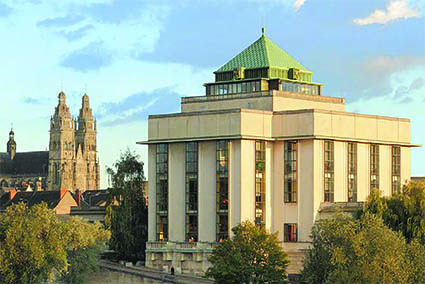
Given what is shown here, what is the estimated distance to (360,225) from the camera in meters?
95.1

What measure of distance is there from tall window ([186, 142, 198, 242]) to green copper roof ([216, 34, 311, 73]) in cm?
1144

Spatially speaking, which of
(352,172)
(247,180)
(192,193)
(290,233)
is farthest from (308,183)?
(192,193)

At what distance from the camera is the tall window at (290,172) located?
112938 mm

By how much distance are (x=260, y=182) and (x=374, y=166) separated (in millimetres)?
13316

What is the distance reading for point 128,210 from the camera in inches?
4998

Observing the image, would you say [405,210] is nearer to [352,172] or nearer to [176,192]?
[352,172]

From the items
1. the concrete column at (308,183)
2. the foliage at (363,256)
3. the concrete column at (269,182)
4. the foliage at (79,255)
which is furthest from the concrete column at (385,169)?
the foliage at (79,255)

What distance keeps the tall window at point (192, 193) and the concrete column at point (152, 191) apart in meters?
5.00

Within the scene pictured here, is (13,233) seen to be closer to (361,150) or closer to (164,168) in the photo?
(164,168)

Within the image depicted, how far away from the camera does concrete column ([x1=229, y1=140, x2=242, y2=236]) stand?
367 feet

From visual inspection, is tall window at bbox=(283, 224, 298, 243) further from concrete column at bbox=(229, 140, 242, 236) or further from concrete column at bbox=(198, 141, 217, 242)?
concrete column at bbox=(198, 141, 217, 242)

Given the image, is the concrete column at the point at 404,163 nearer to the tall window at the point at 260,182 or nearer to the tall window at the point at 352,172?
the tall window at the point at 352,172

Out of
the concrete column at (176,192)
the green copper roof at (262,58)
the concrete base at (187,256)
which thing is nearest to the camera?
the concrete base at (187,256)

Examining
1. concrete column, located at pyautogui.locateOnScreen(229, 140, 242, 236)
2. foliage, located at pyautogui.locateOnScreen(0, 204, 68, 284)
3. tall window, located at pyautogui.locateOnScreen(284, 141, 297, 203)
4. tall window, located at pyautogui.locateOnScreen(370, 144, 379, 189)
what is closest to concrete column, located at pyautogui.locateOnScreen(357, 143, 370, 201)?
tall window, located at pyautogui.locateOnScreen(370, 144, 379, 189)
